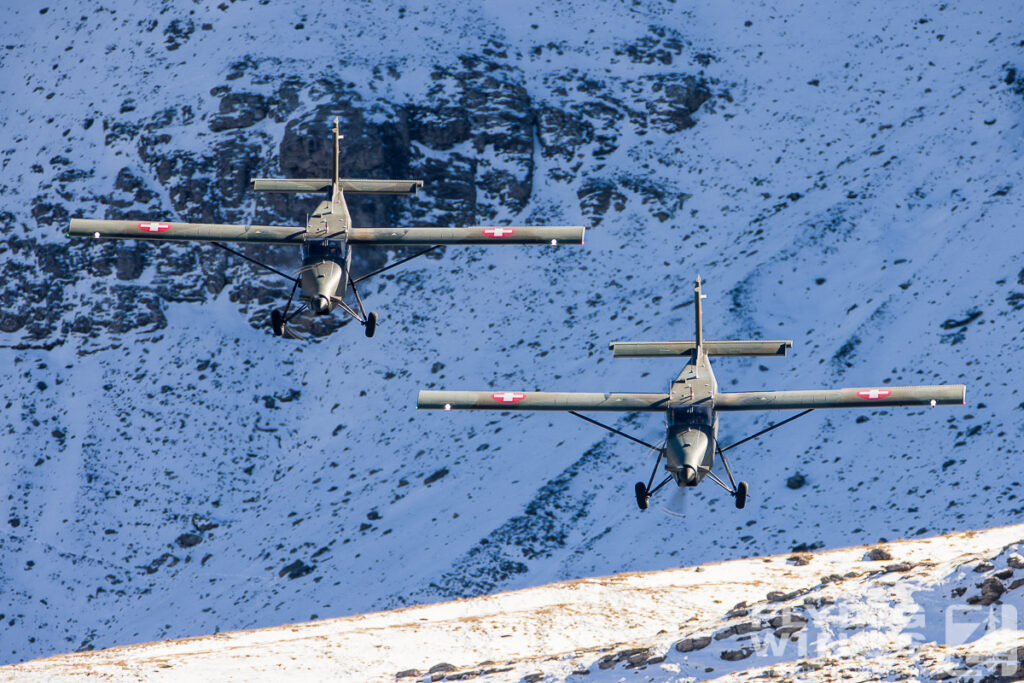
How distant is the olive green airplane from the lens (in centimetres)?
3250

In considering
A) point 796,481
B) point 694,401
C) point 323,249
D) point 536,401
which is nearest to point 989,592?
point 694,401

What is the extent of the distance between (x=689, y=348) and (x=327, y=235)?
34.4 feet

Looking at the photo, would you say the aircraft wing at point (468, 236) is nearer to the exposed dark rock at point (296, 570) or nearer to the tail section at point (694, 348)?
the tail section at point (694, 348)

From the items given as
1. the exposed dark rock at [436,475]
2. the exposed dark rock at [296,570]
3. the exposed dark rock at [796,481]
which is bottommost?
the exposed dark rock at [296,570]

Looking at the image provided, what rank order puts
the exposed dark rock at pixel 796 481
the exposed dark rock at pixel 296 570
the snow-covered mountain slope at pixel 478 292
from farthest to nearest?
the exposed dark rock at pixel 296 570 < the snow-covered mountain slope at pixel 478 292 < the exposed dark rock at pixel 796 481

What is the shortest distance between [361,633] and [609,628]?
7.55 m

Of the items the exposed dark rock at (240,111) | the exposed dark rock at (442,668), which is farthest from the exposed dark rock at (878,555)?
the exposed dark rock at (240,111)

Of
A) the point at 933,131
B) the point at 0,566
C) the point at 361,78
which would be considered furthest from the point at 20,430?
the point at 933,131

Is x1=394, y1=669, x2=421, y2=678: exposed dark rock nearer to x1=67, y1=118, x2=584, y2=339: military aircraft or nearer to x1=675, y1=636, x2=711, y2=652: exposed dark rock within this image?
x1=675, y1=636, x2=711, y2=652: exposed dark rock

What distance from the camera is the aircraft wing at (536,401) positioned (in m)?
34.2

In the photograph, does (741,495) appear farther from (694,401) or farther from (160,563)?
(160,563)

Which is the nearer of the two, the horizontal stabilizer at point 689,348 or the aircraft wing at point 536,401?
the aircraft wing at point 536,401

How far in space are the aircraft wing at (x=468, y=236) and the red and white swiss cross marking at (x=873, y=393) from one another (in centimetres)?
903

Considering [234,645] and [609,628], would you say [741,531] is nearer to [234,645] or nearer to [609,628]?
[609,628]
